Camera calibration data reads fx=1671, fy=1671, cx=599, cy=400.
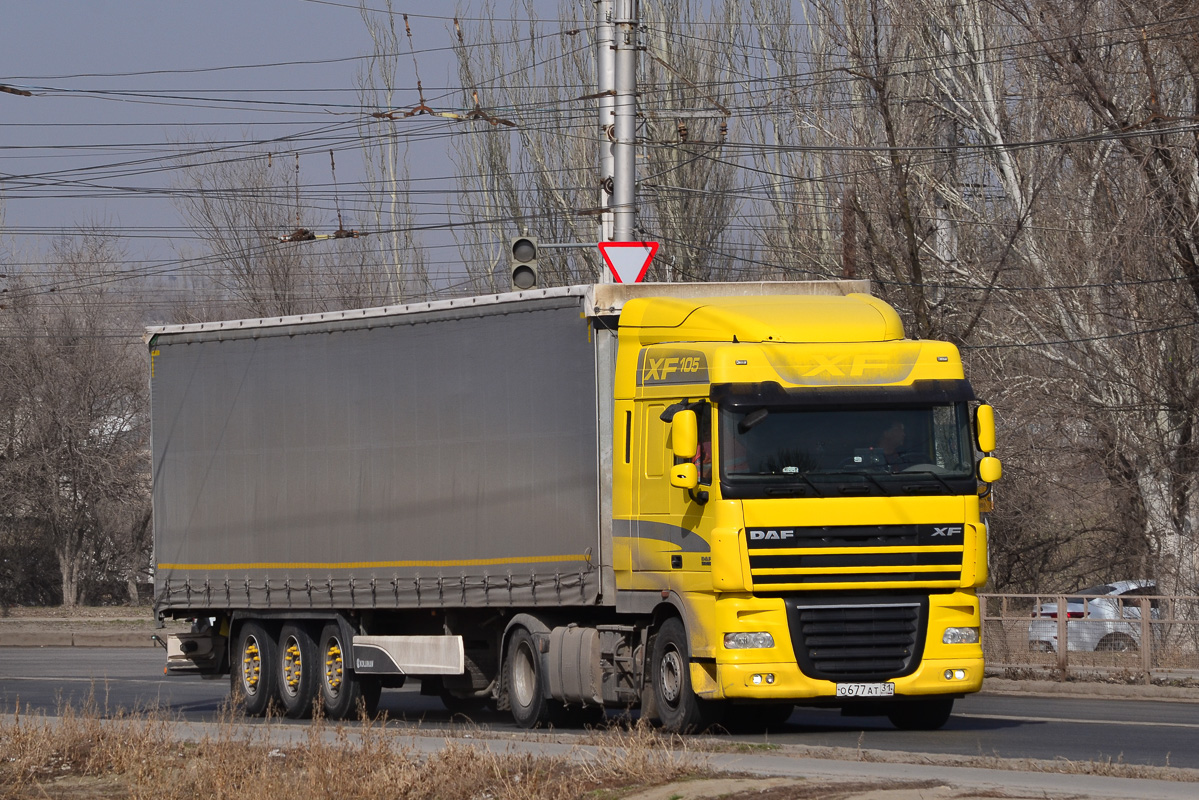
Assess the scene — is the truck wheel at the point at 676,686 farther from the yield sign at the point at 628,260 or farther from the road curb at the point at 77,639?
the road curb at the point at 77,639

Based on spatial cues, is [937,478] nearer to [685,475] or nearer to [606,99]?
[685,475]

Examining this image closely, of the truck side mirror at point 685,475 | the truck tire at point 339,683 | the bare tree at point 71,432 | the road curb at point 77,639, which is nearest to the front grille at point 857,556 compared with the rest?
the truck side mirror at point 685,475

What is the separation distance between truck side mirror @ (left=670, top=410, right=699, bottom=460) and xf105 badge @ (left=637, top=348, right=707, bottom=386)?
0.55 meters

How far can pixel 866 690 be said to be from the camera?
13352mm

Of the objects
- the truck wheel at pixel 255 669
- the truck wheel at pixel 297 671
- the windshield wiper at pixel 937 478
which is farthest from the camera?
the truck wheel at pixel 255 669

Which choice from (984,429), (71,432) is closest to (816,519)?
(984,429)

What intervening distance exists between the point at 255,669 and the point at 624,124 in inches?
300

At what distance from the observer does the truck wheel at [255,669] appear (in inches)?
715

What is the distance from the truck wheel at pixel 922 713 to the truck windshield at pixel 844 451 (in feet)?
6.93

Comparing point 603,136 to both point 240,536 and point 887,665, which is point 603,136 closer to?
point 240,536

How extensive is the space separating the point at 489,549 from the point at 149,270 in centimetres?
3819

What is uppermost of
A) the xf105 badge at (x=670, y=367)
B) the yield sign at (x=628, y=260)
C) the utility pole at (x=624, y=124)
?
the utility pole at (x=624, y=124)

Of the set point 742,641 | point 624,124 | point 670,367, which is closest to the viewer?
point 742,641

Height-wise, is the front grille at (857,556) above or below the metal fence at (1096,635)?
above
